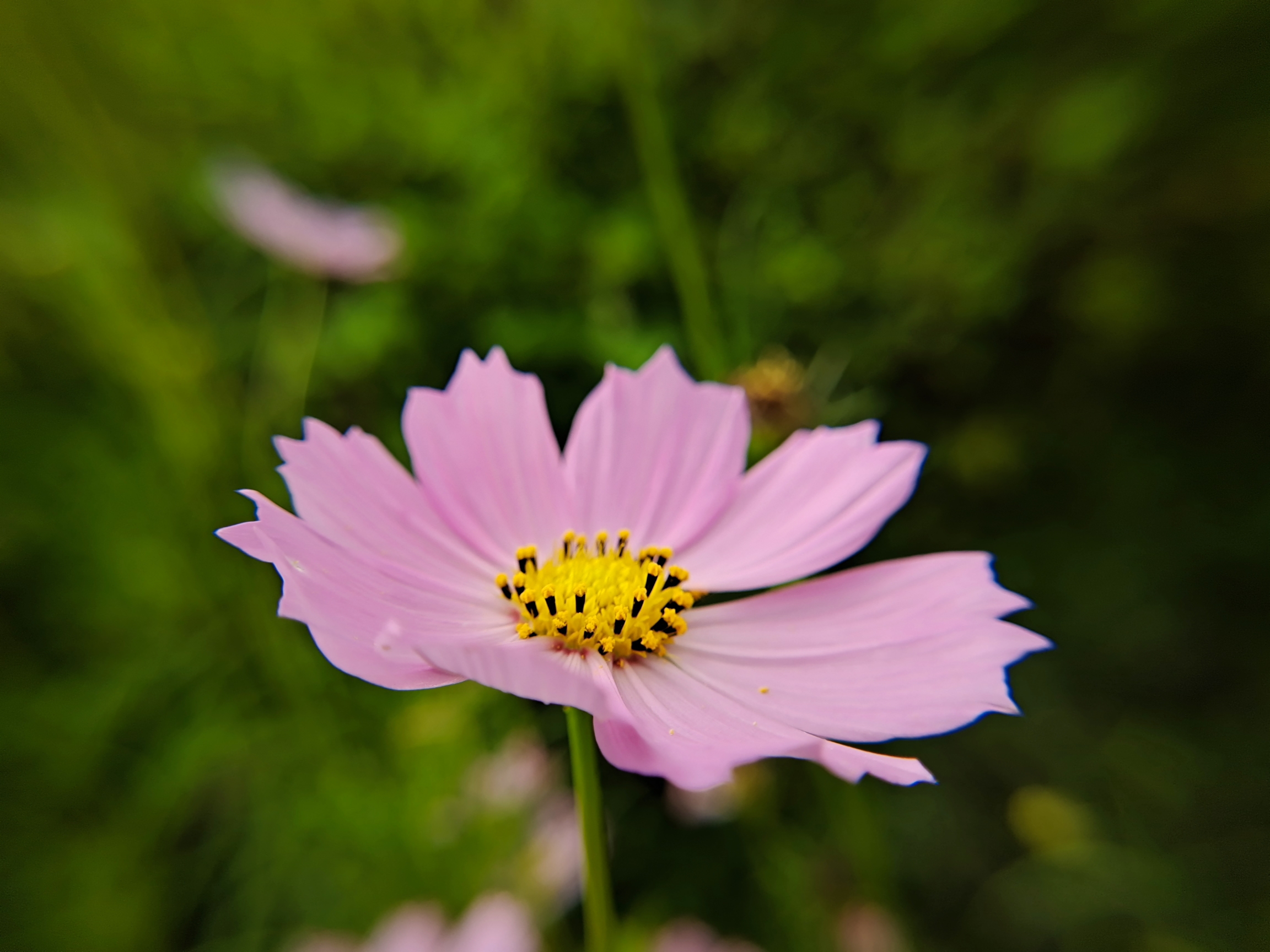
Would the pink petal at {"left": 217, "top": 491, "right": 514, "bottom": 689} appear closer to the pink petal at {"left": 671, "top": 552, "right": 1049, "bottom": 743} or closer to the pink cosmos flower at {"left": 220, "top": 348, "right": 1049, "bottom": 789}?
the pink cosmos flower at {"left": 220, "top": 348, "right": 1049, "bottom": 789}

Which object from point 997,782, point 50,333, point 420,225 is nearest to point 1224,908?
point 997,782

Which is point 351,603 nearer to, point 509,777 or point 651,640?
point 651,640

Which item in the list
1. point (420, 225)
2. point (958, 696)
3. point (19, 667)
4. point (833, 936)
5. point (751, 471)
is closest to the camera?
point (958, 696)

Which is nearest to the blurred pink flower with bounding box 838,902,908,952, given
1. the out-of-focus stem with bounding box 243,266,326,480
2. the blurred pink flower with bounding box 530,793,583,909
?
the blurred pink flower with bounding box 530,793,583,909

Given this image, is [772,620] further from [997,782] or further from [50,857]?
[50,857]

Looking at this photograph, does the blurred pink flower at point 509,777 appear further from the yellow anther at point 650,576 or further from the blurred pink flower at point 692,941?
the yellow anther at point 650,576

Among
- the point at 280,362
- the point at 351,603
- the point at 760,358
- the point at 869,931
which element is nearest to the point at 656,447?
the point at 351,603

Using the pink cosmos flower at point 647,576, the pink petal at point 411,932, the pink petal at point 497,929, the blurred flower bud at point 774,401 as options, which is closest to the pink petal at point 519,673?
the pink cosmos flower at point 647,576
